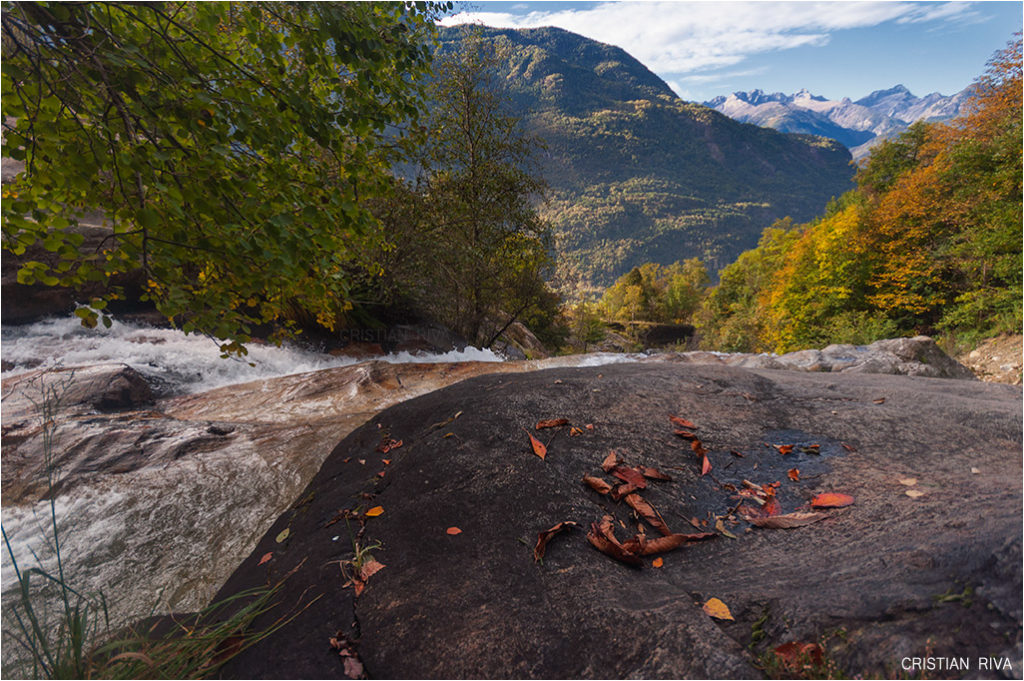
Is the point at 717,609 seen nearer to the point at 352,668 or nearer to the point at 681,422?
the point at 352,668

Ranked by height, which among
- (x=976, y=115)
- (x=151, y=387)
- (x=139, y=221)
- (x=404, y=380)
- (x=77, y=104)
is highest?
(x=976, y=115)

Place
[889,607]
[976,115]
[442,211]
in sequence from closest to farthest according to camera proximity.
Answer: [889,607]
[442,211]
[976,115]

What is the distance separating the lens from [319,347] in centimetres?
1255

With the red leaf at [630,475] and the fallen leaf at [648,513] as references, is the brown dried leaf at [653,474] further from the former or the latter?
the fallen leaf at [648,513]

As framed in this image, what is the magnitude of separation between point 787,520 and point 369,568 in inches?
97.4

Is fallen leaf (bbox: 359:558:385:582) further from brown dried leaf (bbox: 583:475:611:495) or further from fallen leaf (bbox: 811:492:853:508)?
fallen leaf (bbox: 811:492:853:508)

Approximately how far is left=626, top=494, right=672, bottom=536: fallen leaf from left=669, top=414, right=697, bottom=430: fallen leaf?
128cm

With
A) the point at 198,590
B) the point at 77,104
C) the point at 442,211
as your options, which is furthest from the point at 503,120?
the point at 198,590

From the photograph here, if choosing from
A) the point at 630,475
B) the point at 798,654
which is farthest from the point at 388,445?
the point at 798,654

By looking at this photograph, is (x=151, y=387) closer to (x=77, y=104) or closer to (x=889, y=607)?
(x=77, y=104)

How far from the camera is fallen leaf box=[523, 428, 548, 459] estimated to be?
10.5 feet

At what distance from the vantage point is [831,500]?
8.40 ft

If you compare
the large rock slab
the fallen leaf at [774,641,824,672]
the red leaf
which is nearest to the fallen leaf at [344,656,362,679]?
the large rock slab

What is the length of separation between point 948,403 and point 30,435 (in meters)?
10.6
